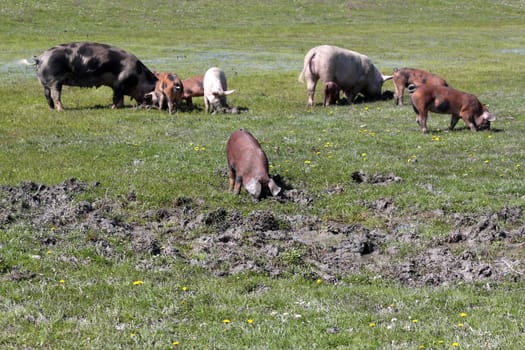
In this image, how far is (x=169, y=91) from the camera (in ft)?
79.5

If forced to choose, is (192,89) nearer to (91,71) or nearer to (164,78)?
(164,78)

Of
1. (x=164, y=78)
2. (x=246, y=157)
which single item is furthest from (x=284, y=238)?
(x=164, y=78)

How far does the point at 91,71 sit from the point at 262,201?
13355mm

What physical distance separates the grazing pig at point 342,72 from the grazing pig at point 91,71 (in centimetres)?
529

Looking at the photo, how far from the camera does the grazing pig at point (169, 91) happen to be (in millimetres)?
24203

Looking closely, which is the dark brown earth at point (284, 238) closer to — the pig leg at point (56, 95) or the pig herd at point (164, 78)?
the pig leg at point (56, 95)

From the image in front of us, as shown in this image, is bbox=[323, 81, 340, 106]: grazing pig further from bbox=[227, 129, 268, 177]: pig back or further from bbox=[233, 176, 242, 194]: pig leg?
bbox=[233, 176, 242, 194]: pig leg

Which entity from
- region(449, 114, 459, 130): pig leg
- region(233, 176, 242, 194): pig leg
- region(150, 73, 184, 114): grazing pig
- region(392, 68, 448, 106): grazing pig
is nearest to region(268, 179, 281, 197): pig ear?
region(233, 176, 242, 194): pig leg

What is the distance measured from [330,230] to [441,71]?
79.5 ft

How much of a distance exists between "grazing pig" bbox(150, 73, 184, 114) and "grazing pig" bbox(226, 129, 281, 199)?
969cm

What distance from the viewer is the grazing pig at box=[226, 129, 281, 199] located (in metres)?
13.7

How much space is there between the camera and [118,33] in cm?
5850

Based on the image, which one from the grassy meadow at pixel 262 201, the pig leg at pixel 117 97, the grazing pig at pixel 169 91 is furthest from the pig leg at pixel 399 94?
the pig leg at pixel 117 97

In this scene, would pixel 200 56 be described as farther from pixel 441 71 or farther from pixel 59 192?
pixel 59 192
